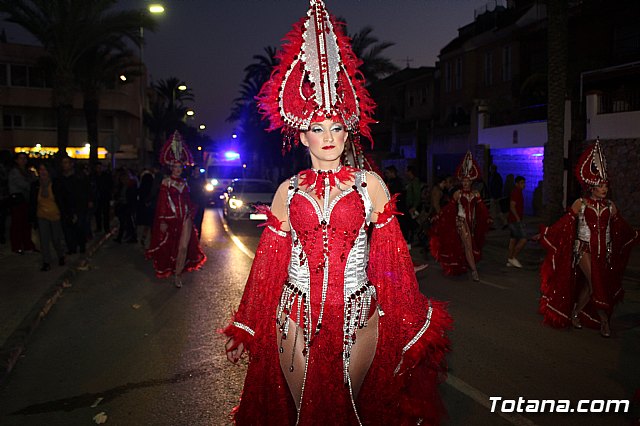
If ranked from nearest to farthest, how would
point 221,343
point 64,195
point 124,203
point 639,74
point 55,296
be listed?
point 221,343 → point 55,296 → point 64,195 → point 124,203 → point 639,74

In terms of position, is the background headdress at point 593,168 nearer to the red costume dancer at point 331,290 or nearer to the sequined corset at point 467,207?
the sequined corset at point 467,207

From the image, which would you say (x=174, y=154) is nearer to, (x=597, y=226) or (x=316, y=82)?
(x=597, y=226)

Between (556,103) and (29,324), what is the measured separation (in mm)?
13495

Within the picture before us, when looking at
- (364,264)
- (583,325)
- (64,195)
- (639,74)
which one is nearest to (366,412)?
(364,264)

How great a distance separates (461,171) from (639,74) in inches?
668

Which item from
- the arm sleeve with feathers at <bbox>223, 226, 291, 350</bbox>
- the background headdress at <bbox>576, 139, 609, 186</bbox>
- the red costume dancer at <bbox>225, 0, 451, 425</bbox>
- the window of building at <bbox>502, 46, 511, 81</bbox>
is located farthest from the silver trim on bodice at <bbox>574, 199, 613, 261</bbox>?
the window of building at <bbox>502, 46, 511, 81</bbox>

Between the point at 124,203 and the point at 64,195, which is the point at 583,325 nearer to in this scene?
the point at 64,195

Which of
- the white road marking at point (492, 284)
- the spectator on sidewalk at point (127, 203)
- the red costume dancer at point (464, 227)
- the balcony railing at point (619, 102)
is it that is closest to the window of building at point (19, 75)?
the spectator on sidewalk at point (127, 203)

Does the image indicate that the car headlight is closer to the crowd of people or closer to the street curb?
the crowd of people

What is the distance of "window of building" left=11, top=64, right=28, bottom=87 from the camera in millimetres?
51312

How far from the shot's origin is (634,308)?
9.07 m

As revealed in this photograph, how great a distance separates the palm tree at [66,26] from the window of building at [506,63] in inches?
763

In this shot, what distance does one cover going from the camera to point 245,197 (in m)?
22.4

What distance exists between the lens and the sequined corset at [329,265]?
3537mm
